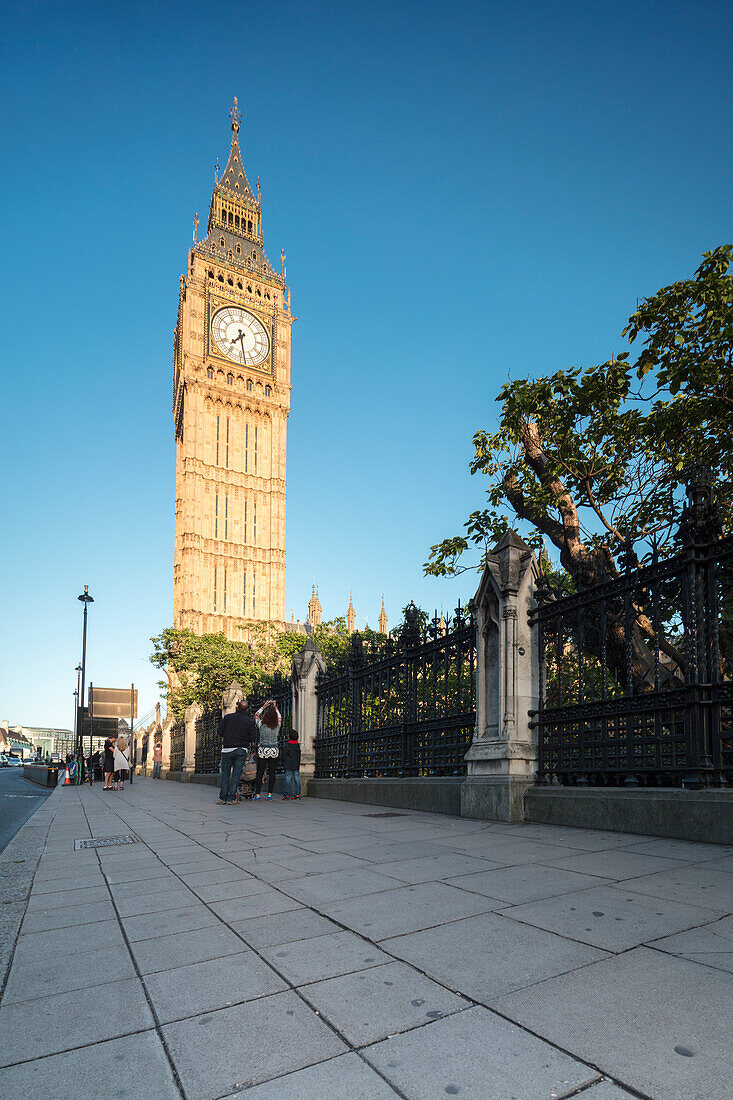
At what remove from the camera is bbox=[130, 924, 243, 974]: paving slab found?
2982 mm

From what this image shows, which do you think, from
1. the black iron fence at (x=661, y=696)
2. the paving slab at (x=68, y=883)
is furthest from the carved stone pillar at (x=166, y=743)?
the paving slab at (x=68, y=883)

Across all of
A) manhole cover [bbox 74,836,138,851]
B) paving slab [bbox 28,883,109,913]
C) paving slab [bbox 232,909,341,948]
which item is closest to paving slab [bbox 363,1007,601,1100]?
paving slab [bbox 232,909,341,948]

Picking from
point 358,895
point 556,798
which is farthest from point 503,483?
point 358,895

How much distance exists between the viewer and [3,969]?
3043 millimetres

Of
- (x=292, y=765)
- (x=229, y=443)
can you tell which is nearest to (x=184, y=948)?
(x=292, y=765)

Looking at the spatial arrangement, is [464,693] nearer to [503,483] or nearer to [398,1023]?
[503,483]

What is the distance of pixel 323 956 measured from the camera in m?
2.92

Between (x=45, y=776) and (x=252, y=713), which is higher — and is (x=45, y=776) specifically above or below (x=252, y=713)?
below

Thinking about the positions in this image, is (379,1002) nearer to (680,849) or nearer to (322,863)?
(322,863)

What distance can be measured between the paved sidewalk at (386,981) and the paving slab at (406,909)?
0.02 m

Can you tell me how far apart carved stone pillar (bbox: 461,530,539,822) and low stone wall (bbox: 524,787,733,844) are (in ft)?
1.08

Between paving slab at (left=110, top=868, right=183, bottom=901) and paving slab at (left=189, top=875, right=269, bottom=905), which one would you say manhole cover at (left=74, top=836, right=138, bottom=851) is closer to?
paving slab at (left=110, top=868, right=183, bottom=901)

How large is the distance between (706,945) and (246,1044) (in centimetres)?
188

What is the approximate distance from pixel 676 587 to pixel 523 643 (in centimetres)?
190
